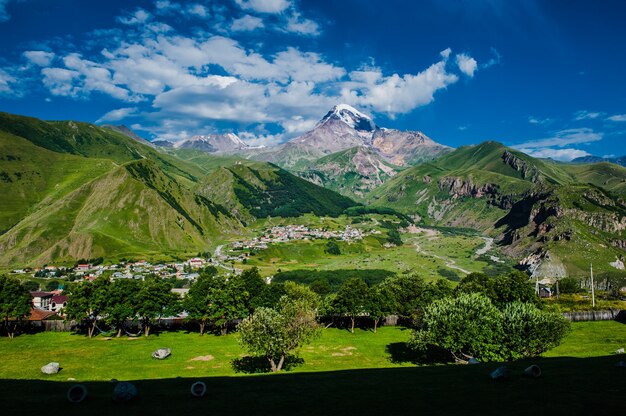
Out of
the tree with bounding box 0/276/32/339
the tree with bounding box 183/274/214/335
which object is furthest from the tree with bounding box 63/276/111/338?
the tree with bounding box 183/274/214/335

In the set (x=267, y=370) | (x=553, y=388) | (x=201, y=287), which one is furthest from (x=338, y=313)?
(x=553, y=388)

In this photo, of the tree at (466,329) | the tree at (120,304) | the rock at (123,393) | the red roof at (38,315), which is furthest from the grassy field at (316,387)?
the red roof at (38,315)

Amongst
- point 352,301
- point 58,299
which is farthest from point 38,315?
point 352,301

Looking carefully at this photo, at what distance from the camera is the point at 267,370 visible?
62438 mm

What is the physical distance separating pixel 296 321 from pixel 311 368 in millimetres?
8134

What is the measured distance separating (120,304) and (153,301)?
716 cm

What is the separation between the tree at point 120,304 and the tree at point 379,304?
192ft

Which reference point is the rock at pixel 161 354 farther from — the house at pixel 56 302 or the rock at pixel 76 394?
the house at pixel 56 302

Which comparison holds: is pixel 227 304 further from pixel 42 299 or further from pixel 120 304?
pixel 42 299

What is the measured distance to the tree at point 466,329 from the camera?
201 feet

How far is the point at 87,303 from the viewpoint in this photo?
9162cm

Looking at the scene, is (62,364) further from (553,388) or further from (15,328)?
(553,388)

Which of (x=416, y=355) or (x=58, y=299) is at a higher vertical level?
(x=58, y=299)

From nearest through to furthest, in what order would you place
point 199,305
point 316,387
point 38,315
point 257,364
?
point 316,387
point 257,364
point 199,305
point 38,315
